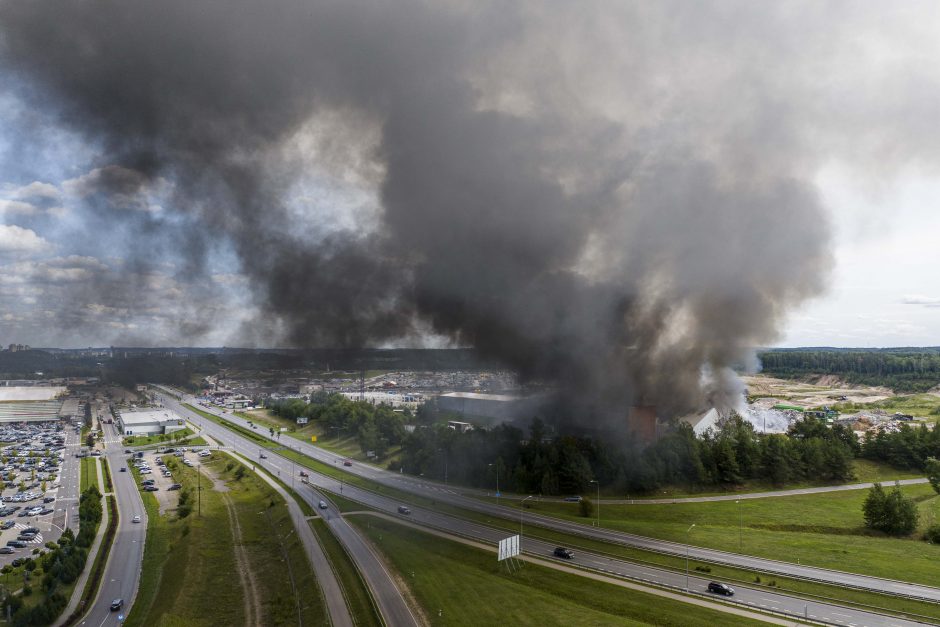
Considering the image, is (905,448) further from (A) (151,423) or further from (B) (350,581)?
(A) (151,423)

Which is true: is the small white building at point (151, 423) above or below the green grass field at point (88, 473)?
above

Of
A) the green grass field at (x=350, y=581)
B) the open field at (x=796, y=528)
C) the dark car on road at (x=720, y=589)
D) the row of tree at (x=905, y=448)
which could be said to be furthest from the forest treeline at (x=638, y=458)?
the dark car on road at (x=720, y=589)

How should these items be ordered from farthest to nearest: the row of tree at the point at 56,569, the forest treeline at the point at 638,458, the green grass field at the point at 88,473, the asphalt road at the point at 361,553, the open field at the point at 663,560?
the green grass field at the point at 88,473 < the forest treeline at the point at 638,458 < the row of tree at the point at 56,569 < the asphalt road at the point at 361,553 < the open field at the point at 663,560

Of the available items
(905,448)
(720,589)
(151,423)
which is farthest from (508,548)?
(151,423)

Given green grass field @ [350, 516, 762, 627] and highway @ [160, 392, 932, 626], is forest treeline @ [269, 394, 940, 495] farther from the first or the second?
green grass field @ [350, 516, 762, 627]

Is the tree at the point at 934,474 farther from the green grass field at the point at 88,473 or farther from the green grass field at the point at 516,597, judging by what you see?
the green grass field at the point at 88,473

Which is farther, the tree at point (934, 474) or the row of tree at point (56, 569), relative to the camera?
the tree at point (934, 474)

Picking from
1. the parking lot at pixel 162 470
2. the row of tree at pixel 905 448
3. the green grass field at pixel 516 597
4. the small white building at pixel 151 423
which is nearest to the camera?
the green grass field at pixel 516 597

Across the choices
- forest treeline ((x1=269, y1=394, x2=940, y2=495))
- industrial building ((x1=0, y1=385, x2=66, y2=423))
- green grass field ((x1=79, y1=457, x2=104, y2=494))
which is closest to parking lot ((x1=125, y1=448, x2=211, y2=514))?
green grass field ((x1=79, y1=457, x2=104, y2=494))
